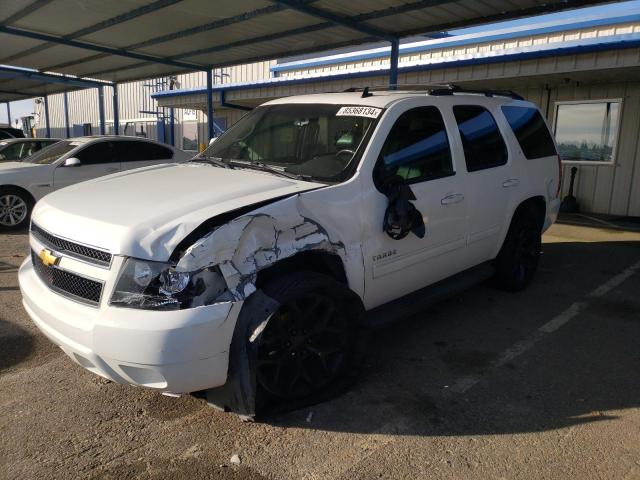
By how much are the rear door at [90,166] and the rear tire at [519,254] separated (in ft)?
23.6

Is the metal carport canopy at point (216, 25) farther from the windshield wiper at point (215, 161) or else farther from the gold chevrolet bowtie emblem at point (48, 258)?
the gold chevrolet bowtie emblem at point (48, 258)

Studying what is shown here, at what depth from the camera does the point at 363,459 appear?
278 centimetres

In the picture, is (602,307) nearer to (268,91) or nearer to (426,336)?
(426,336)

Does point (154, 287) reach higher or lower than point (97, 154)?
lower

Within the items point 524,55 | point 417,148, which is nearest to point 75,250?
point 417,148

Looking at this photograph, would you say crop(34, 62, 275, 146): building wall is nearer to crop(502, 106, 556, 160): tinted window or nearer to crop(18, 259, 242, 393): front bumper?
crop(502, 106, 556, 160): tinted window

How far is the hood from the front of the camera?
2641 millimetres

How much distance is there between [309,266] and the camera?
3285 mm

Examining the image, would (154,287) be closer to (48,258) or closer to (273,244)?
(273,244)

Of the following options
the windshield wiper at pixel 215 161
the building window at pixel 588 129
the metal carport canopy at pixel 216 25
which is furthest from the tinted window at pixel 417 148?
the building window at pixel 588 129

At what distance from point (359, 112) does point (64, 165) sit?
7128mm

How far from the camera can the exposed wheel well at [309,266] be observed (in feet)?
10.0

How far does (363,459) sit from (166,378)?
1.11 metres

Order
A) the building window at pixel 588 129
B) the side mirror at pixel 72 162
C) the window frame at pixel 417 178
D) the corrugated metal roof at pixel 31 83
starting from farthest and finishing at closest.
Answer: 1. the corrugated metal roof at pixel 31 83
2. the building window at pixel 588 129
3. the side mirror at pixel 72 162
4. the window frame at pixel 417 178
